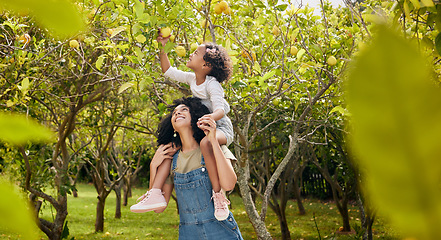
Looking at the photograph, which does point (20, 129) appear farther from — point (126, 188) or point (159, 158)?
point (126, 188)

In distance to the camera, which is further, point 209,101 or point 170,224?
point 170,224

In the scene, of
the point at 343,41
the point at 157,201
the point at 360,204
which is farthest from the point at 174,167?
the point at 360,204

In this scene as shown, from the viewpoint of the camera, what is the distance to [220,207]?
7.94 feet

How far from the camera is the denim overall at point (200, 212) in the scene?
2.48 metres

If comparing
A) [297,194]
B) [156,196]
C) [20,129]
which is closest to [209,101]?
[156,196]

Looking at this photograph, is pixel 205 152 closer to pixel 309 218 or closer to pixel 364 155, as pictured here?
pixel 364 155

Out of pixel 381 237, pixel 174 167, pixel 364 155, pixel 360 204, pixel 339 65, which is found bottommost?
pixel 381 237

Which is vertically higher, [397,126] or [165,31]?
[165,31]

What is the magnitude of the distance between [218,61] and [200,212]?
1019mm

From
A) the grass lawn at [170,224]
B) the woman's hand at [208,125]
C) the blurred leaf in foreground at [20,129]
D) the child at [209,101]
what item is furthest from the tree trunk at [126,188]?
the blurred leaf in foreground at [20,129]

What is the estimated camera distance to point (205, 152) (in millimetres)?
2453

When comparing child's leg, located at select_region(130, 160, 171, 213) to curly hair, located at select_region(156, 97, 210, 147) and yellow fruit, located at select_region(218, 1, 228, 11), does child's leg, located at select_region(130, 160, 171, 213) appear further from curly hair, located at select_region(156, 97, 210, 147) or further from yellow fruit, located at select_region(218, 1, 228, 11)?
yellow fruit, located at select_region(218, 1, 228, 11)

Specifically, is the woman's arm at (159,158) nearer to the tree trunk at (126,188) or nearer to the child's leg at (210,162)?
the child's leg at (210,162)

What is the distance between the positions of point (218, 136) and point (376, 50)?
238 cm
